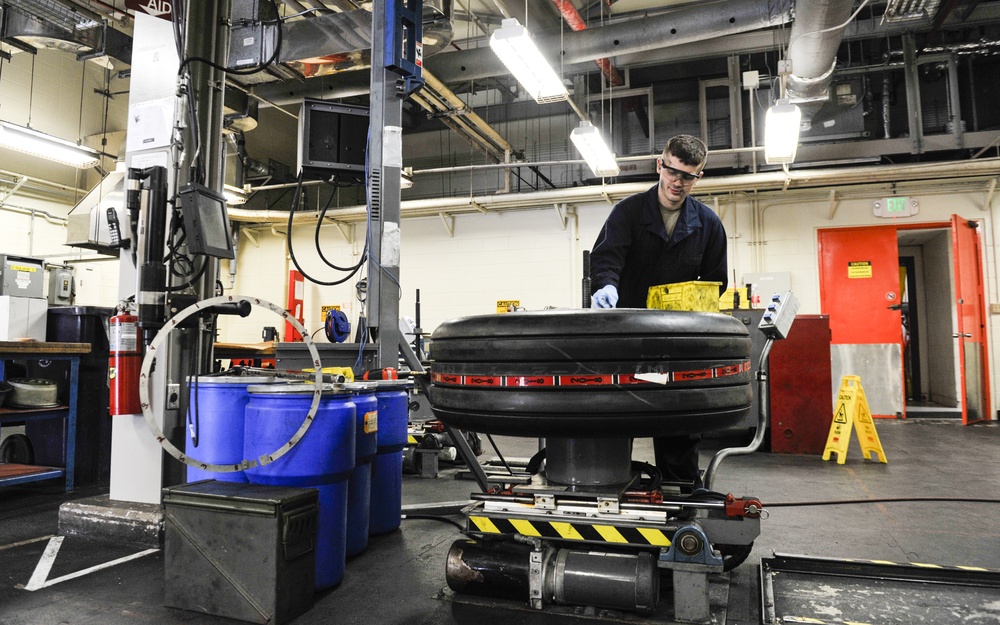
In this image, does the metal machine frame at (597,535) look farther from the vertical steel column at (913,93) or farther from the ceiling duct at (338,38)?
the vertical steel column at (913,93)

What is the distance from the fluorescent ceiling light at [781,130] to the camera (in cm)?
481

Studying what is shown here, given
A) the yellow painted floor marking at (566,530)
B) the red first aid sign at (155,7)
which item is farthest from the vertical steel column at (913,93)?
the red first aid sign at (155,7)

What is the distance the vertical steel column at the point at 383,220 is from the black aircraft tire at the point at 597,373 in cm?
113

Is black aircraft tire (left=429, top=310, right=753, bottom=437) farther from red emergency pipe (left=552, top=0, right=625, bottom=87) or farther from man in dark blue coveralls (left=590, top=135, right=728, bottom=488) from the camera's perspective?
red emergency pipe (left=552, top=0, right=625, bottom=87)

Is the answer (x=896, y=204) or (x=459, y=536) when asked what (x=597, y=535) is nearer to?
(x=459, y=536)

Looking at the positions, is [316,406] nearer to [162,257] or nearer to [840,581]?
[162,257]

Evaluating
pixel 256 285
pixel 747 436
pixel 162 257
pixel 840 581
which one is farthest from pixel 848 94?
pixel 256 285

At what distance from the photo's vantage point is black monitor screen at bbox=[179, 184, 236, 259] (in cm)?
223

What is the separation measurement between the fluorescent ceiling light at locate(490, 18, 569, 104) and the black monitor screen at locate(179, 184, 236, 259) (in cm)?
228

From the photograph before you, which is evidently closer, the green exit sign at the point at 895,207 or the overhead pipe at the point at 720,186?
the overhead pipe at the point at 720,186

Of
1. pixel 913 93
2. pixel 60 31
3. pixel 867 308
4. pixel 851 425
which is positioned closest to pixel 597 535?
pixel 851 425

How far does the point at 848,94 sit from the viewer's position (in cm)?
716

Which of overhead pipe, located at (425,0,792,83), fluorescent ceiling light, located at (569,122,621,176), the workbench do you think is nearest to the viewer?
the workbench

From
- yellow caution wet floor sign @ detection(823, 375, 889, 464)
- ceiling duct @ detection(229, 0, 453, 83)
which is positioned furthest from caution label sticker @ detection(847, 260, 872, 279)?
ceiling duct @ detection(229, 0, 453, 83)
